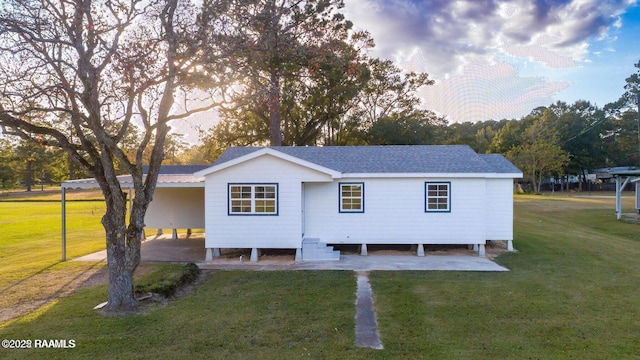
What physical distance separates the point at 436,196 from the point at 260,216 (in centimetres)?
580

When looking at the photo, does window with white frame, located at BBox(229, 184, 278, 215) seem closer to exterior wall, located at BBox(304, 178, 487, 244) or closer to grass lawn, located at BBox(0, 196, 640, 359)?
exterior wall, located at BBox(304, 178, 487, 244)

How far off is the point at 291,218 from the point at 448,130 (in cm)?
2738

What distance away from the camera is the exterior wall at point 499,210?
41.8 feet

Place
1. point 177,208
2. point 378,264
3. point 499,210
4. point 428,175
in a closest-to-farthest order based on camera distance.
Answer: point 378,264, point 428,175, point 499,210, point 177,208

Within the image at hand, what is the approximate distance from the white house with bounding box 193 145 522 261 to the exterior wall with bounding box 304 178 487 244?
33 mm

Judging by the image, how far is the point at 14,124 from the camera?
6.62m

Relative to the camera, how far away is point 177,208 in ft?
47.6

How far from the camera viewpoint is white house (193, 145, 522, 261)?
11695 millimetres

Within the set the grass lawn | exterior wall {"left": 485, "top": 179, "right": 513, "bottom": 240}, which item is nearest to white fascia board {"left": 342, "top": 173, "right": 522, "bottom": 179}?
exterior wall {"left": 485, "top": 179, "right": 513, "bottom": 240}

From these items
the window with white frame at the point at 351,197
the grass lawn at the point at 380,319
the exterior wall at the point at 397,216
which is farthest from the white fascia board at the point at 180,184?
the window with white frame at the point at 351,197

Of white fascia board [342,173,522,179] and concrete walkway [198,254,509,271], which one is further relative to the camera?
white fascia board [342,173,522,179]

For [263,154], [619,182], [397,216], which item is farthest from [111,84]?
[619,182]

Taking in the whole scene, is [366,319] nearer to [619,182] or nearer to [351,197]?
[351,197]

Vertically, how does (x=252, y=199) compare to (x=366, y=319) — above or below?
above
